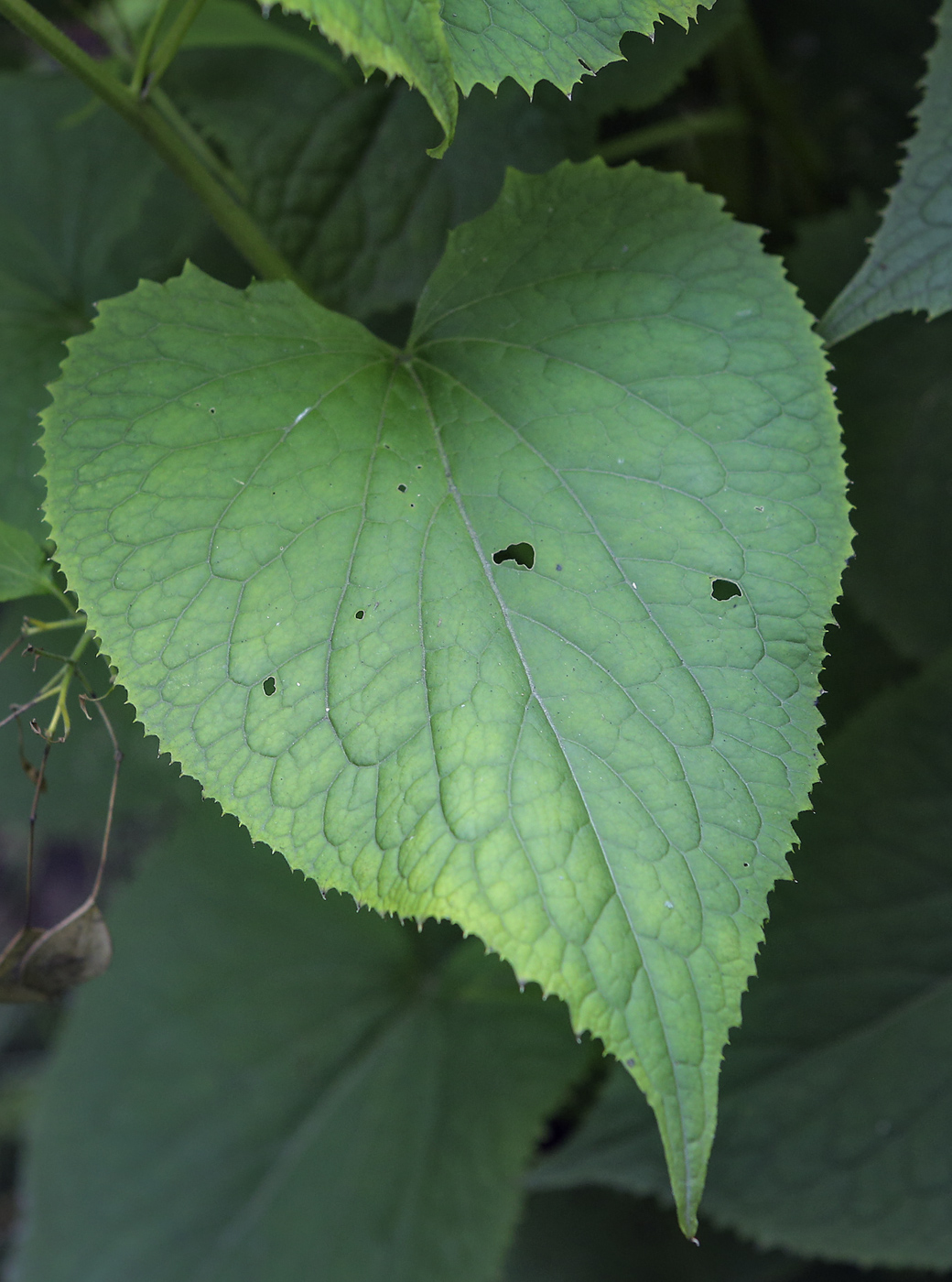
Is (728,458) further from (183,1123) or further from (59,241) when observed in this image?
(183,1123)

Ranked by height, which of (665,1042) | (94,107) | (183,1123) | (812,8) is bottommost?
(183,1123)

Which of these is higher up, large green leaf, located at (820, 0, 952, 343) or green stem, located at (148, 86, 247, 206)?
large green leaf, located at (820, 0, 952, 343)

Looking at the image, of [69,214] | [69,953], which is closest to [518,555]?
[69,953]

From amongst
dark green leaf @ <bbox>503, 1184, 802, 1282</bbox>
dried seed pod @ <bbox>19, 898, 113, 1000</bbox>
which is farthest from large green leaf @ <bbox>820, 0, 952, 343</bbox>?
dark green leaf @ <bbox>503, 1184, 802, 1282</bbox>

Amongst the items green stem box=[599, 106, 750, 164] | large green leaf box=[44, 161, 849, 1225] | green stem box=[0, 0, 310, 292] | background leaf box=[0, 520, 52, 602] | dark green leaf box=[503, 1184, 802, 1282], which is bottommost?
dark green leaf box=[503, 1184, 802, 1282]

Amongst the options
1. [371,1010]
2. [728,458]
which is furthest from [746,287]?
[371,1010]

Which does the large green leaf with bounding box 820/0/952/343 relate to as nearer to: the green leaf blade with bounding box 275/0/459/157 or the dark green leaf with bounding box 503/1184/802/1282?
the green leaf blade with bounding box 275/0/459/157

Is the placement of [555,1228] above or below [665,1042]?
below
